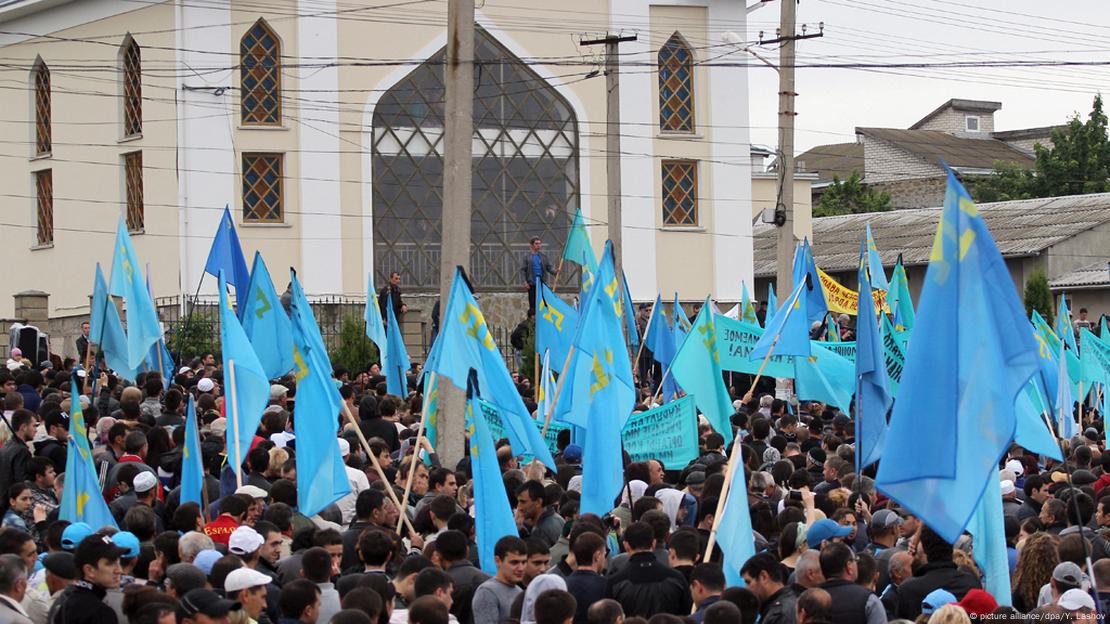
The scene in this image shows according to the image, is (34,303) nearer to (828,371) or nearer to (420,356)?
(420,356)

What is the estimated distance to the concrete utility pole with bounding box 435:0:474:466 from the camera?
16.3 m

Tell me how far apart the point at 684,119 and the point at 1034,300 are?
960cm

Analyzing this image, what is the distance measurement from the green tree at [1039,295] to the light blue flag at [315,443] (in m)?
29.1

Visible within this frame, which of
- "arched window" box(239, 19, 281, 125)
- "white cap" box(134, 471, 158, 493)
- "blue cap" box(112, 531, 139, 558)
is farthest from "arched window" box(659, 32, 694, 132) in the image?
"blue cap" box(112, 531, 139, 558)

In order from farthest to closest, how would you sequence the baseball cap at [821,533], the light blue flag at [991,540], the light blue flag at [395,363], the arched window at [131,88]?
the arched window at [131,88]
the light blue flag at [395,363]
the baseball cap at [821,533]
the light blue flag at [991,540]

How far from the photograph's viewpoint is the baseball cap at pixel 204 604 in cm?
755

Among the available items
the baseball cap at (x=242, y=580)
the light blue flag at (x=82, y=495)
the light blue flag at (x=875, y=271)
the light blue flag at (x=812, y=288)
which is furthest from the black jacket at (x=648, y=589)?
the light blue flag at (x=875, y=271)

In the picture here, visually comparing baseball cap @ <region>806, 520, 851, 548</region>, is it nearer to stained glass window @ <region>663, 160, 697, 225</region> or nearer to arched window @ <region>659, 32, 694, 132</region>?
arched window @ <region>659, 32, 694, 132</region>

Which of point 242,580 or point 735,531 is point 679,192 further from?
point 242,580

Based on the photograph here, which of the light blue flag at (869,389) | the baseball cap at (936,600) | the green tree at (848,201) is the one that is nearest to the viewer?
the baseball cap at (936,600)

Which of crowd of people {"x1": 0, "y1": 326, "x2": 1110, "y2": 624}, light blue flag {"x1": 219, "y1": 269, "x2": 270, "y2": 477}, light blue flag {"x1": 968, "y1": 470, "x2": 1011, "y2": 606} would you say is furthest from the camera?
light blue flag {"x1": 219, "y1": 269, "x2": 270, "y2": 477}

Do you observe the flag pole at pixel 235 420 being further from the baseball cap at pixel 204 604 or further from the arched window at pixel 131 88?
the arched window at pixel 131 88

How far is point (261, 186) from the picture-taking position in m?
32.2

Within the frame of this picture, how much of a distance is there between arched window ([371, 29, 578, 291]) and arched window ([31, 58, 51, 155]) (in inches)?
270
